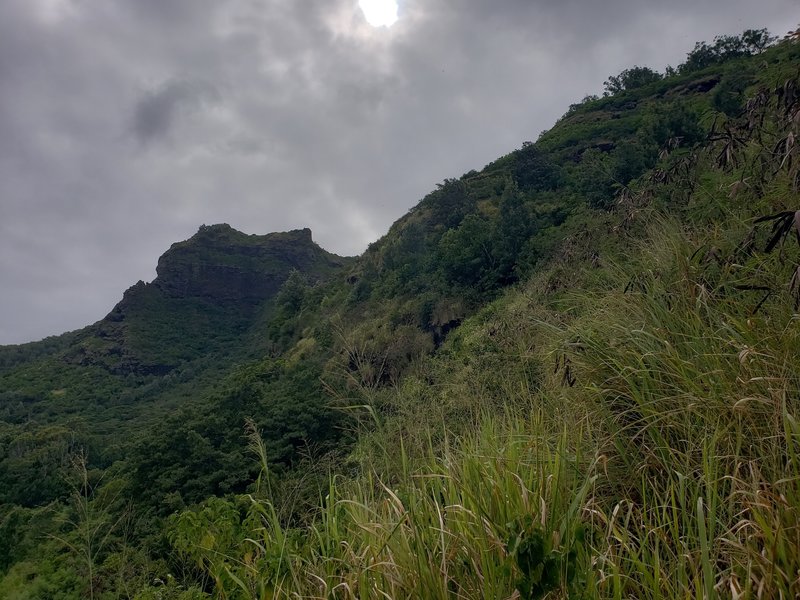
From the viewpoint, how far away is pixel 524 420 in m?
2.50

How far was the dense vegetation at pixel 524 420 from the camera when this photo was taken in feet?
5.36

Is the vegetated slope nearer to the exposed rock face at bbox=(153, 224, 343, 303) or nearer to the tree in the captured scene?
the tree

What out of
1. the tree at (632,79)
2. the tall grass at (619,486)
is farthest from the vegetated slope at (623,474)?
the tree at (632,79)

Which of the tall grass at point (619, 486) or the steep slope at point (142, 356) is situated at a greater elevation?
the steep slope at point (142, 356)

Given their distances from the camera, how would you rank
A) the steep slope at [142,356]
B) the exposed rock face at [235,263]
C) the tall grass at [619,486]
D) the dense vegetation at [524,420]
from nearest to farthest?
1. the tall grass at [619,486]
2. the dense vegetation at [524,420]
3. the steep slope at [142,356]
4. the exposed rock face at [235,263]

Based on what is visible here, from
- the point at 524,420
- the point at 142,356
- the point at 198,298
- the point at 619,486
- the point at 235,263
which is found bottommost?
the point at 619,486

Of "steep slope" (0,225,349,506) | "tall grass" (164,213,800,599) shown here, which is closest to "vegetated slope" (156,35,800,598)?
"tall grass" (164,213,800,599)

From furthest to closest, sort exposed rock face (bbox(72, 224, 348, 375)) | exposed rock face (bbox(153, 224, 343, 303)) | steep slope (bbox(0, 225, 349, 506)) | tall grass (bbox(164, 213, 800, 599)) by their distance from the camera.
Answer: exposed rock face (bbox(153, 224, 343, 303)) < exposed rock face (bbox(72, 224, 348, 375)) < steep slope (bbox(0, 225, 349, 506)) < tall grass (bbox(164, 213, 800, 599))

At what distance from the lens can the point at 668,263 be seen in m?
3.16

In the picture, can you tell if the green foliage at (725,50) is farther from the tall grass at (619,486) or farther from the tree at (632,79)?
the tall grass at (619,486)

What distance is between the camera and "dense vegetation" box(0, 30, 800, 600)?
5.36 feet

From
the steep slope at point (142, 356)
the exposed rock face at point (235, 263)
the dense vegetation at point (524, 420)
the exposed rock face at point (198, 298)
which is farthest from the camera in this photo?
the exposed rock face at point (235, 263)

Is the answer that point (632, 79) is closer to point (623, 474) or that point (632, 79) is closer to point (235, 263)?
point (623, 474)

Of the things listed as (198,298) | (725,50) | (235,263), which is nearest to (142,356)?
(198,298)
